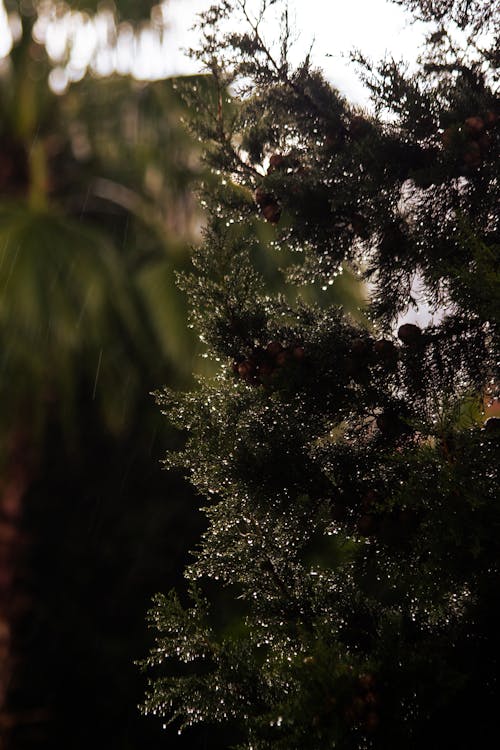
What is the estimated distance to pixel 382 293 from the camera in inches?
26.5

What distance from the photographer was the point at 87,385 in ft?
5.87

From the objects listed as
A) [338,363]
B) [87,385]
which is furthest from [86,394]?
[338,363]

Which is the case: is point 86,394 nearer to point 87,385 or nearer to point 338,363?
point 87,385

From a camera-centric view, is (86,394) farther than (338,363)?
Yes

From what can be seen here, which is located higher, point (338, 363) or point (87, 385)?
point (87, 385)

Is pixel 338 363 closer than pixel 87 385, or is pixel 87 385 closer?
pixel 338 363

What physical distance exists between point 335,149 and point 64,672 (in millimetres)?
1341

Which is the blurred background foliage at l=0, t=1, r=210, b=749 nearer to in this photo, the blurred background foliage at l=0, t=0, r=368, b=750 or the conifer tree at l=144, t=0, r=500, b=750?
the blurred background foliage at l=0, t=0, r=368, b=750

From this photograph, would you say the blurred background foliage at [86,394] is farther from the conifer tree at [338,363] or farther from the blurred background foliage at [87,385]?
the conifer tree at [338,363]

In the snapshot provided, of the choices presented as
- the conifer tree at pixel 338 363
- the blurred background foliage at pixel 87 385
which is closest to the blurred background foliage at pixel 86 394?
the blurred background foliage at pixel 87 385

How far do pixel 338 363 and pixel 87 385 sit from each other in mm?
1283

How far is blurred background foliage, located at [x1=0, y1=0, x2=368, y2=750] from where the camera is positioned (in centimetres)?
151

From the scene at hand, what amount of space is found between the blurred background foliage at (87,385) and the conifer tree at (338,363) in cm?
78

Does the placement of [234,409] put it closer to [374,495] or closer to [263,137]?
[374,495]
